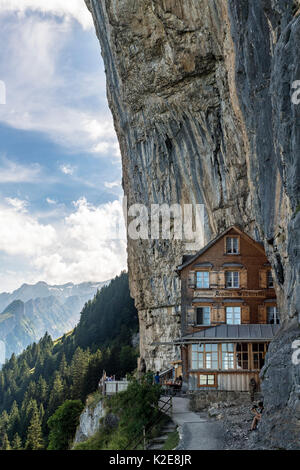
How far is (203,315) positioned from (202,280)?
232cm

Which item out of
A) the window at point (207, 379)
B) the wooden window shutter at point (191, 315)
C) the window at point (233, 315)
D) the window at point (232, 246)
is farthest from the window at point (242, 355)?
the window at point (232, 246)

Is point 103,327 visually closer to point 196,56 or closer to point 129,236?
point 129,236

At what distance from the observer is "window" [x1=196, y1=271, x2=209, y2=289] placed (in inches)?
1495

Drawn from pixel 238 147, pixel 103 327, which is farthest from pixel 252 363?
pixel 103 327

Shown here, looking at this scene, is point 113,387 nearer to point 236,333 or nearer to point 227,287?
point 236,333

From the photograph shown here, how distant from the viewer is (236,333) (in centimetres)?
3206

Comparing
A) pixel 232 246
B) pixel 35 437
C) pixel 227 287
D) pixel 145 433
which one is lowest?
pixel 35 437

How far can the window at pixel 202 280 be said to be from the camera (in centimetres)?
3797

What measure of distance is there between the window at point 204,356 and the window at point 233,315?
6.27 meters

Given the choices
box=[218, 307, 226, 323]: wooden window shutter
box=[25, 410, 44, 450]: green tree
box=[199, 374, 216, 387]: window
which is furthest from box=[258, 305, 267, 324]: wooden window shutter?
box=[25, 410, 44, 450]: green tree

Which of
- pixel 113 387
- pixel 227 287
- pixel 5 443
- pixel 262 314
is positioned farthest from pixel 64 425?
pixel 5 443

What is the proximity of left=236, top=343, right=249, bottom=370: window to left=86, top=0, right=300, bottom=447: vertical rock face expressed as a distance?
6.62 metres

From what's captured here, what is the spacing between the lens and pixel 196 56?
4953cm

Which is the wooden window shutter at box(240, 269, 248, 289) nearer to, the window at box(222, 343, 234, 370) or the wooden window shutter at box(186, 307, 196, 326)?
the wooden window shutter at box(186, 307, 196, 326)
